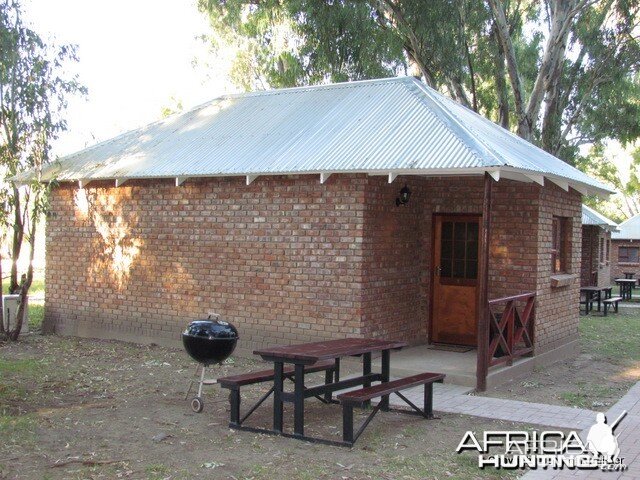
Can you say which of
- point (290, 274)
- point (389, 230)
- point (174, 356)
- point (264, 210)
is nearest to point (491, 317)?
point (389, 230)

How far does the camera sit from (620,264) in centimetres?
3809

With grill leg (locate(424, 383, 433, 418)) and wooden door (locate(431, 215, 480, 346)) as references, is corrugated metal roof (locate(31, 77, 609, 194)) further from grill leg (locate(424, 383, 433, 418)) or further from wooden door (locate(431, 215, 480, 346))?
grill leg (locate(424, 383, 433, 418))

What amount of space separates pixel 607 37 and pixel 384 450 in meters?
20.0

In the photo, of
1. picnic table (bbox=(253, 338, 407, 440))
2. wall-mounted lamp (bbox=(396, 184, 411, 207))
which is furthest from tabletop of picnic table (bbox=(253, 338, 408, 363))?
wall-mounted lamp (bbox=(396, 184, 411, 207))

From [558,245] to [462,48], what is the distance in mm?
9743

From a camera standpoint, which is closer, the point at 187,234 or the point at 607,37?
the point at 187,234

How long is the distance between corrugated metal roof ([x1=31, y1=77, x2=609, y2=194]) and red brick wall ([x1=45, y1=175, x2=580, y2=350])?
413 millimetres

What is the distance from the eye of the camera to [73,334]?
13.5 meters

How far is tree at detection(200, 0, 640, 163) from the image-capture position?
20.1 metres

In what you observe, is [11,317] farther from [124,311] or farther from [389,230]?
[389,230]

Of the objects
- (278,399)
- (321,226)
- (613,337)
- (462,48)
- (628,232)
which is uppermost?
(462,48)

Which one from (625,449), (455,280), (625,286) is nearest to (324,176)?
(455,280)

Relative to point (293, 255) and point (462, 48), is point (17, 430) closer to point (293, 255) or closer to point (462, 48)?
point (293, 255)

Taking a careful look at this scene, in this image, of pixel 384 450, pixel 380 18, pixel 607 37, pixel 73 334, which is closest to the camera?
pixel 384 450
